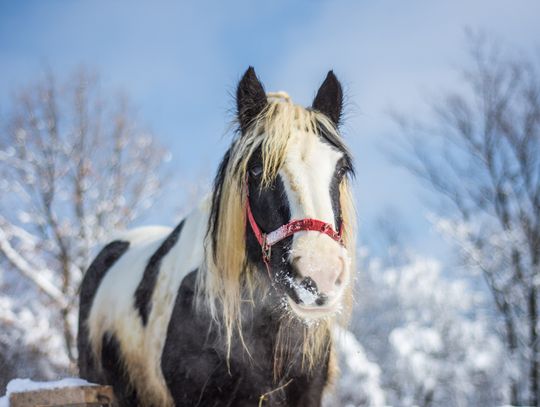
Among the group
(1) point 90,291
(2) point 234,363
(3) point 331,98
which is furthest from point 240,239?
(1) point 90,291

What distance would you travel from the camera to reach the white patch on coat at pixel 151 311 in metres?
3.22

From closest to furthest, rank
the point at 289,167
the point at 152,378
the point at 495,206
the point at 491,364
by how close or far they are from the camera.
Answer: the point at 289,167, the point at 152,378, the point at 495,206, the point at 491,364

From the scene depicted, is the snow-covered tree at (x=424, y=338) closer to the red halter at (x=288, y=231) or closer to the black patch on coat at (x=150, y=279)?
the black patch on coat at (x=150, y=279)

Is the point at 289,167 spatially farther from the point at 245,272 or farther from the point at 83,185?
the point at 83,185

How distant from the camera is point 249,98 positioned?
317 cm

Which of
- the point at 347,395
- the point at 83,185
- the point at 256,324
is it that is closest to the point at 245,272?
the point at 256,324

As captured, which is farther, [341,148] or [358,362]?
[358,362]

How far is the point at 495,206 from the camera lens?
12.5 metres

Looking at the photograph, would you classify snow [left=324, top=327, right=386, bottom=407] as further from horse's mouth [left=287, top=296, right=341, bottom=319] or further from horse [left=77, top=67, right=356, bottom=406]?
horse's mouth [left=287, top=296, right=341, bottom=319]

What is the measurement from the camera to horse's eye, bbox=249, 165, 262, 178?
2830 millimetres

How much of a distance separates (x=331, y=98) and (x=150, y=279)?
1704 mm

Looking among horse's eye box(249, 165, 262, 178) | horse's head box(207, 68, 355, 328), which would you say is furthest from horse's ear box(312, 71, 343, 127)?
horse's eye box(249, 165, 262, 178)

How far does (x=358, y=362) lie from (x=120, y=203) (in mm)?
8457

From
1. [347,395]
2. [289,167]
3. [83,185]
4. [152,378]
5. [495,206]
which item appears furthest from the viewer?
[347,395]
